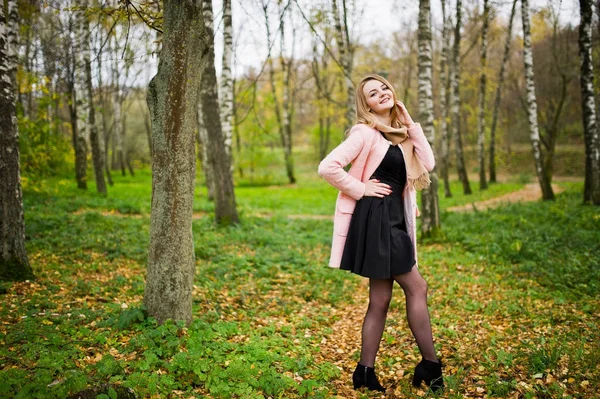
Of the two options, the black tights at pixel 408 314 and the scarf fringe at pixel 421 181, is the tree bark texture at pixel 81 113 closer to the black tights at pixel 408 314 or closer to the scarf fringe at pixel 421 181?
the scarf fringe at pixel 421 181

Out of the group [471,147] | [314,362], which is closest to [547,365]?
[314,362]

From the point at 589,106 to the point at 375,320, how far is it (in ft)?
34.6

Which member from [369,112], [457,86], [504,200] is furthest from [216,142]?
[457,86]

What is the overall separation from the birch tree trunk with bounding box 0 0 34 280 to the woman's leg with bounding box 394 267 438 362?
186 inches

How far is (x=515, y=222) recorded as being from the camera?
32.2 ft

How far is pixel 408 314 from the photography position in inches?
130

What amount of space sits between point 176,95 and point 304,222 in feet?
29.8

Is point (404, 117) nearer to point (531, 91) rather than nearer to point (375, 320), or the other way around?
point (375, 320)

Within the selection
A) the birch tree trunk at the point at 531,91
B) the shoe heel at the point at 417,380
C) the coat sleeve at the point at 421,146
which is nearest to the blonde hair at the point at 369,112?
the coat sleeve at the point at 421,146

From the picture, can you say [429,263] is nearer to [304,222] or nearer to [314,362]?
[314,362]

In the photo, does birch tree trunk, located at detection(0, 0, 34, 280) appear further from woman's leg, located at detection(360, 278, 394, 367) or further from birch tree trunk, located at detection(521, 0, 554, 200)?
birch tree trunk, located at detection(521, 0, 554, 200)

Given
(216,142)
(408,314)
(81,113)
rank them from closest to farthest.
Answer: (408,314)
(216,142)
(81,113)

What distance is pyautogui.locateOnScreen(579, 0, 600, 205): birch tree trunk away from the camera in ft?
33.9

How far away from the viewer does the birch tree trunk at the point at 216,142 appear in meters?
9.60
